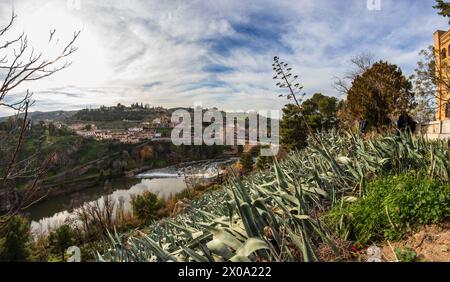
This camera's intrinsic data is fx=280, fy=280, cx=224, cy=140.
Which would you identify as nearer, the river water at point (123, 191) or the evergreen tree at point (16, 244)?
the evergreen tree at point (16, 244)

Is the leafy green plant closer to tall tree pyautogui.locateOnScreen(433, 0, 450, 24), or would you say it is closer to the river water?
tall tree pyautogui.locateOnScreen(433, 0, 450, 24)

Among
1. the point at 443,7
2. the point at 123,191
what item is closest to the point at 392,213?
the point at 443,7

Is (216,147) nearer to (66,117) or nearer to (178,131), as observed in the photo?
(178,131)

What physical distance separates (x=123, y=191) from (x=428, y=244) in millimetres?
57324

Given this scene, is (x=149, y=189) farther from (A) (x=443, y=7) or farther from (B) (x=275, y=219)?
(B) (x=275, y=219)

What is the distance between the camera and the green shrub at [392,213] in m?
2.10

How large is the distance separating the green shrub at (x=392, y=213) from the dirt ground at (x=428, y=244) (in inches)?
2.2

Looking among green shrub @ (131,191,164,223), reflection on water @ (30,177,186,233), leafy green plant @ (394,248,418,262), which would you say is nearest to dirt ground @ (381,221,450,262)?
leafy green plant @ (394,248,418,262)

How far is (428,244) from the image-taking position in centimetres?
194

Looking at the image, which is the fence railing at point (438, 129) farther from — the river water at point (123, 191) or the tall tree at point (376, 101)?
the river water at point (123, 191)

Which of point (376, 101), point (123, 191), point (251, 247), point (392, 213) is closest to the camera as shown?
point (251, 247)

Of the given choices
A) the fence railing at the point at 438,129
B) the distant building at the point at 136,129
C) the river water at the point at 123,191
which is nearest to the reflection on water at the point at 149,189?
the river water at the point at 123,191

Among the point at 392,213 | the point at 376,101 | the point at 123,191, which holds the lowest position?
the point at 123,191

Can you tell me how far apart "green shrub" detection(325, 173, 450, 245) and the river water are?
33536 mm
